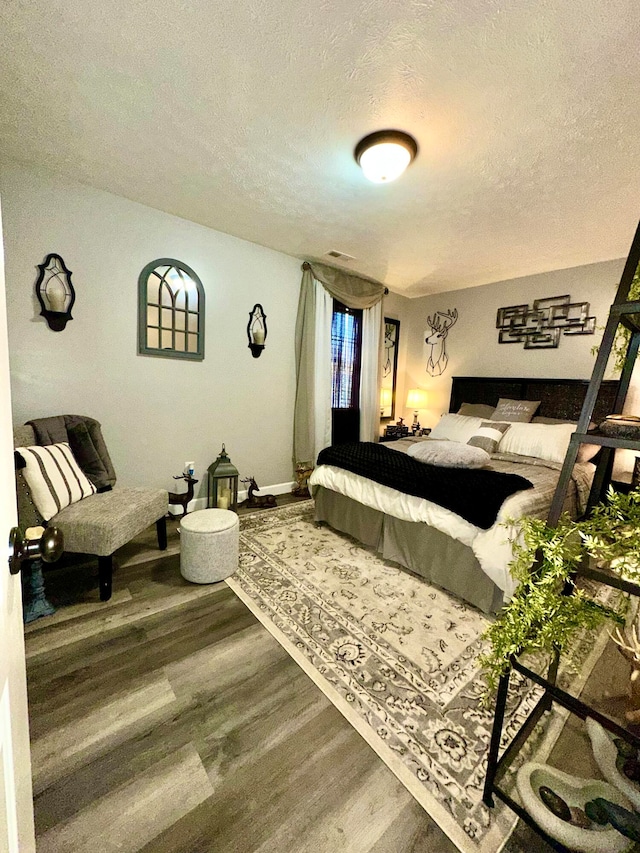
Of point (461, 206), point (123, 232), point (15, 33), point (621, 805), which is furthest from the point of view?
point (123, 232)

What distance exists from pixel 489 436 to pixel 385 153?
2.36 m

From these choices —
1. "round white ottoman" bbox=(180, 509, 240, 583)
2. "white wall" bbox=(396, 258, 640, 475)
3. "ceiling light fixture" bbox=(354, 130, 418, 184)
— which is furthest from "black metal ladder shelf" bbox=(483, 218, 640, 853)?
"white wall" bbox=(396, 258, 640, 475)

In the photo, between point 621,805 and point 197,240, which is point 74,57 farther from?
point 621,805

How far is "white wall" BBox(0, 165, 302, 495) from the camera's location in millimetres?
2270

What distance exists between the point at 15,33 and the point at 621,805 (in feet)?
10.8

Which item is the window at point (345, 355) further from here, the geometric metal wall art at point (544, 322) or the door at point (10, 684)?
the door at point (10, 684)

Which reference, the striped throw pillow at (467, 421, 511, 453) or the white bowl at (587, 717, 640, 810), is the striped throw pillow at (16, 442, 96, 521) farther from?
the striped throw pillow at (467, 421, 511, 453)

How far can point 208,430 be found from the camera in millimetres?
3207

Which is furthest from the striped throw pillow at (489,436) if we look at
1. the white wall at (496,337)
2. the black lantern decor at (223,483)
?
the black lantern decor at (223,483)

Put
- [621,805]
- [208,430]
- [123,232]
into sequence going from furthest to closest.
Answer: [208,430] < [123,232] < [621,805]

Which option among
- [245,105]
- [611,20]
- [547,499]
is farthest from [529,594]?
[245,105]

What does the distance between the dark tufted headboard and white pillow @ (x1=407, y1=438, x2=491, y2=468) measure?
5.22ft

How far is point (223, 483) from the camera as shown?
9.85ft

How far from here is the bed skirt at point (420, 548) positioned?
1.90m
